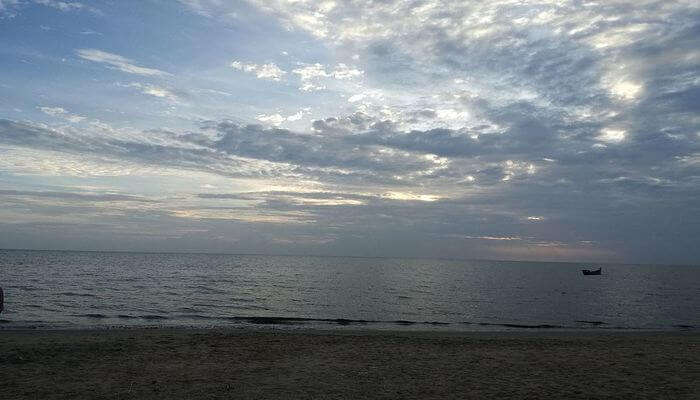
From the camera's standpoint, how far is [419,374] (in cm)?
1407

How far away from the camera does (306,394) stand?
38.5 ft

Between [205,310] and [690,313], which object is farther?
[690,313]

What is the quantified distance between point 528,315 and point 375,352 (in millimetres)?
26766

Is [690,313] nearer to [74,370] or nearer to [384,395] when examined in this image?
[384,395]

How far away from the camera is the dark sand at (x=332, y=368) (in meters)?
11.9

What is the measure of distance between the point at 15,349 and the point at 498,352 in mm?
17272

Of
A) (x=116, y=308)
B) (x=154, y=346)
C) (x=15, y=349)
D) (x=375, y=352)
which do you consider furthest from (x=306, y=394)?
(x=116, y=308)

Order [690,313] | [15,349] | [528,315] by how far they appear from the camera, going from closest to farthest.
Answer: [15,349]
[528,315]
[690,313]

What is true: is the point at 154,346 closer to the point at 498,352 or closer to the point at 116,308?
the point at 498,352

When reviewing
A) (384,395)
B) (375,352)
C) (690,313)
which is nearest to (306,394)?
(384,395)

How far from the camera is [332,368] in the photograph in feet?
48.2

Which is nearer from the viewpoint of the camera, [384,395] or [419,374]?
[384,395]

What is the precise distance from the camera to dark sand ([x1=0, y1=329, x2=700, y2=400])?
470 inches

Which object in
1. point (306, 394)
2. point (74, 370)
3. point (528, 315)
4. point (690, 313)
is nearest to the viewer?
point (306, 394)
